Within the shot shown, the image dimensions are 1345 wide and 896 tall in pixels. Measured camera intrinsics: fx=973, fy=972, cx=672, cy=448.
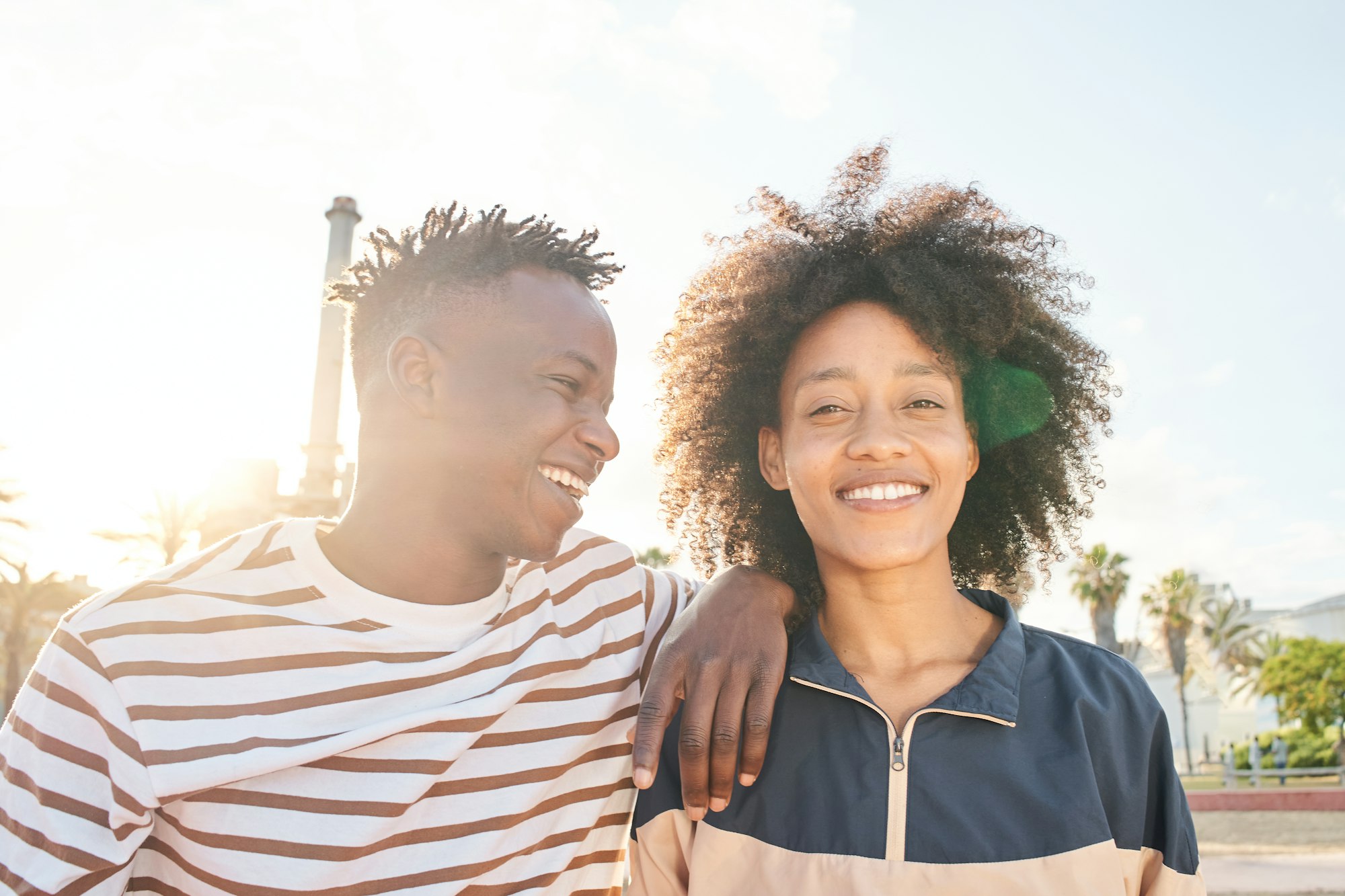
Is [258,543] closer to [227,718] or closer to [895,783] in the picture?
[227,718]

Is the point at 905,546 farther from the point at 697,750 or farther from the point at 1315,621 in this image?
the point at 1315,621

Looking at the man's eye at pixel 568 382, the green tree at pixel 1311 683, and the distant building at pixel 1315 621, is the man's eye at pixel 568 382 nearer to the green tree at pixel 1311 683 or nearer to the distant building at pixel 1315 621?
the green tree at pixel 1311 683

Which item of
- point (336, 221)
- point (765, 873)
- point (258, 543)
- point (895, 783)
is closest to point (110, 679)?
point (258, 543)

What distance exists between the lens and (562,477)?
9.23 ft

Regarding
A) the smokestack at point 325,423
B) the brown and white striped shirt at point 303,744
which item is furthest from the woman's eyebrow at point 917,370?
the smokestack at point 325,423

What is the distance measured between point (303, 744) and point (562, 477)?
98cm

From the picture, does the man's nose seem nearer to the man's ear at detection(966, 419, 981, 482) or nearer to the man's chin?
the man's chin

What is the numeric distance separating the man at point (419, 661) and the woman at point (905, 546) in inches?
10.0

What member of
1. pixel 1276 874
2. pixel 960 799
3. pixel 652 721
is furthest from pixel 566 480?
pixel 1276 874

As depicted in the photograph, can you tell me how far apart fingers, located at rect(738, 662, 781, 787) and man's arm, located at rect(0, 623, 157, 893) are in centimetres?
132

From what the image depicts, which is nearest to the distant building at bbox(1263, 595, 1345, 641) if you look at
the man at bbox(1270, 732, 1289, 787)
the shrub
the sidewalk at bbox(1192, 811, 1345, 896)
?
the shrub

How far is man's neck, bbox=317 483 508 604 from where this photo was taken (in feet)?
8.79

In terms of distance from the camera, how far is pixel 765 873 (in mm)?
2381

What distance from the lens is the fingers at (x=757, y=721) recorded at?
229cm
